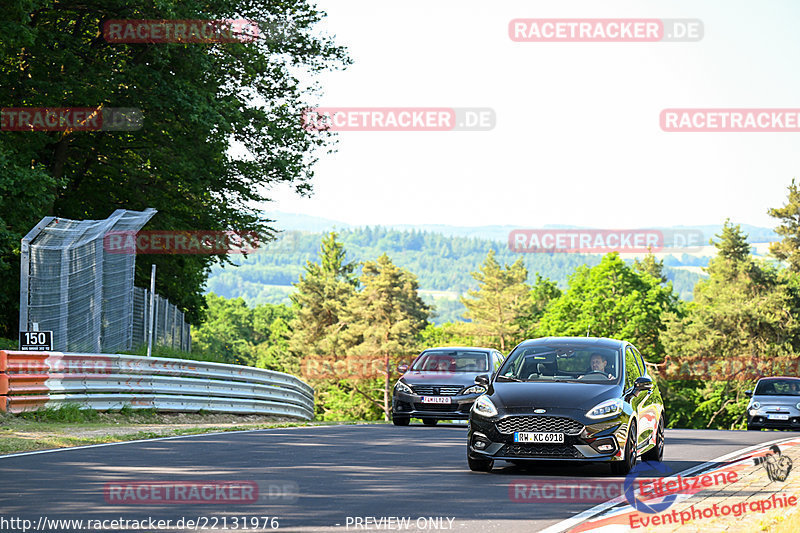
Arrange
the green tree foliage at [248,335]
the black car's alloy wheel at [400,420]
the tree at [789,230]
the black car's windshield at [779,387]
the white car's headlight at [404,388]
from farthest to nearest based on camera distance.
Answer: the green tree foliage at [248,335], the tree at [789,230], the black car's windshield at [779,387], the black car's alloy wheel at [400,420], the white car's headlight at [404,388]

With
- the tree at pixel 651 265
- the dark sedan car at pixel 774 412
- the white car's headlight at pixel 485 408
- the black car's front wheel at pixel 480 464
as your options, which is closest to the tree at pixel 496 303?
the tree at pixel 651 265

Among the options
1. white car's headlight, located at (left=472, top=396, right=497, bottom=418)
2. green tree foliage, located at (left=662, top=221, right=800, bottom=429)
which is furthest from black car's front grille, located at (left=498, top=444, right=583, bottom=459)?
green tree foliage, located at (left=662, top=221, right=800, bottom=429)

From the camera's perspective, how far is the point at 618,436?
38.3ft

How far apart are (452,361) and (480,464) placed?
10512 millimetres

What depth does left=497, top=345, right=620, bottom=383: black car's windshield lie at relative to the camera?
41.9 ft

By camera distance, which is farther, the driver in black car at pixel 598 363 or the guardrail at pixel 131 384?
the guardrail at pixel 131 384

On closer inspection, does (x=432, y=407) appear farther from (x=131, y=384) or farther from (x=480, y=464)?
(x=480, y=464)

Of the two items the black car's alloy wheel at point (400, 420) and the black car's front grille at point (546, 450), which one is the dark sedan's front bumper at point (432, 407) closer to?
the black car's alloy wheel at point (400, 420)

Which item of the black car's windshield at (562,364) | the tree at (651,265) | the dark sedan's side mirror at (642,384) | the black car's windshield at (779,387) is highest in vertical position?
the tree at (651,265)

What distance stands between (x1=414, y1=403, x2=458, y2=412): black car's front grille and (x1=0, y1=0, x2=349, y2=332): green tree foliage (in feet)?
30.1

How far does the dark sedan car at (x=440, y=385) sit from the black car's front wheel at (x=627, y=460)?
891 centimetres

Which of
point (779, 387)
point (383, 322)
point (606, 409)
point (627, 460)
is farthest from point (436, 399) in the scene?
point (383, 322)

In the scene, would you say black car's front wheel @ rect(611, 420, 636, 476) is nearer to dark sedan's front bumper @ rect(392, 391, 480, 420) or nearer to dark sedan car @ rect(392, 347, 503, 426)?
dark sedan car @ rect(392, 347, 503, 426)

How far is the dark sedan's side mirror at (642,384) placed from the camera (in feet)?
41.4
